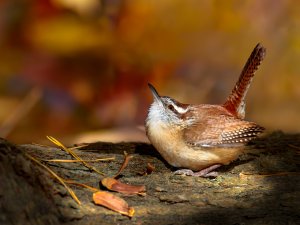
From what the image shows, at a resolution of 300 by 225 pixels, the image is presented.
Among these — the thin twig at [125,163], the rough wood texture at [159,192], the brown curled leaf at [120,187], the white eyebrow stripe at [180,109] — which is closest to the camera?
the rough wood texture at [159,192]

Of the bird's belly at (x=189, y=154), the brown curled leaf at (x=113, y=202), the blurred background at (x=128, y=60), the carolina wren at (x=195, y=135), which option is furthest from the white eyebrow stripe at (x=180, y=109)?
the blurred background at (x=128, y=60)

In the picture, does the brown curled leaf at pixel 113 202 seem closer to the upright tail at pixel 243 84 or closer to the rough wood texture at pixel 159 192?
the rough wood texture at pixel 159 192

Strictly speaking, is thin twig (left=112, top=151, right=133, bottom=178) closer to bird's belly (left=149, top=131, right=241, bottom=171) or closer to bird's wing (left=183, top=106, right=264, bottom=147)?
bird's belly (left=149, top=131, right=241, bottom=171)

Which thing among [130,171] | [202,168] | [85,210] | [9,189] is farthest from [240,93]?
[9,189]

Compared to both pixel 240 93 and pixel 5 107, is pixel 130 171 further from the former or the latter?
pixel 5 107

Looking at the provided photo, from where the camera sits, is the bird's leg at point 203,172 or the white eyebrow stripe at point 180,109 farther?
the white eyebrow stripe at point 180,109

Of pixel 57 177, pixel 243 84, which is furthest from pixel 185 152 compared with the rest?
pixel 57 177
